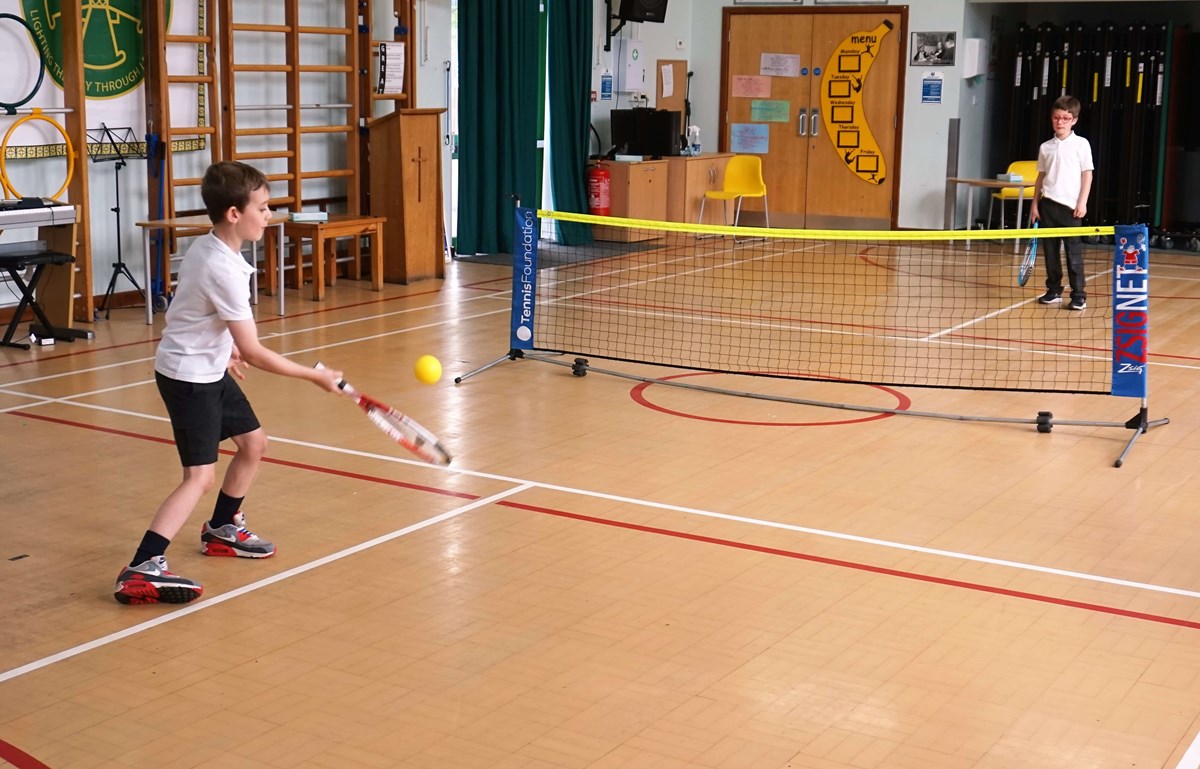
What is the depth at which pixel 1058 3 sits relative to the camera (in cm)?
1723

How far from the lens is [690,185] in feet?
50.9

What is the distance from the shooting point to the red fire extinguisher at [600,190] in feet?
48.5

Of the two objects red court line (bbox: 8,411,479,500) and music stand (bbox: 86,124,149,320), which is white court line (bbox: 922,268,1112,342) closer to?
red court line (bbox: 8,411,479,500)

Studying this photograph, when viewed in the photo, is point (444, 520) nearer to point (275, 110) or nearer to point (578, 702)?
point (578, 702)

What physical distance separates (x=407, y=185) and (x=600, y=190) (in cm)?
379

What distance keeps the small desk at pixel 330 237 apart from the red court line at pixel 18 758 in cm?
687

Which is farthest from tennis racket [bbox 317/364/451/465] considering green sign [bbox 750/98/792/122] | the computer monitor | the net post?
green sign [bbox 750/98/792/122]

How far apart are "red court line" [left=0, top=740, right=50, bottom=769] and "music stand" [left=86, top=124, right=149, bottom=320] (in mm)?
6754

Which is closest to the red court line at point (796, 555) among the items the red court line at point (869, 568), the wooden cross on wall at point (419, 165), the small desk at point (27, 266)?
the red court line at point (869, 568)

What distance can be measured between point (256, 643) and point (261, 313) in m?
6.26

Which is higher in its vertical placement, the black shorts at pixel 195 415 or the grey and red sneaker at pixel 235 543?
the black shorts at pixel 195 415

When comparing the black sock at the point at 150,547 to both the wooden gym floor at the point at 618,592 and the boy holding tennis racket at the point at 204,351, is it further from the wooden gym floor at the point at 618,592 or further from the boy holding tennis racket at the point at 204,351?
the wooden gym floor at the point at 618,592

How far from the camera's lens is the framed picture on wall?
1562 cm

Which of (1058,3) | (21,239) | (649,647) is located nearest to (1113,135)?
(1058,3)
